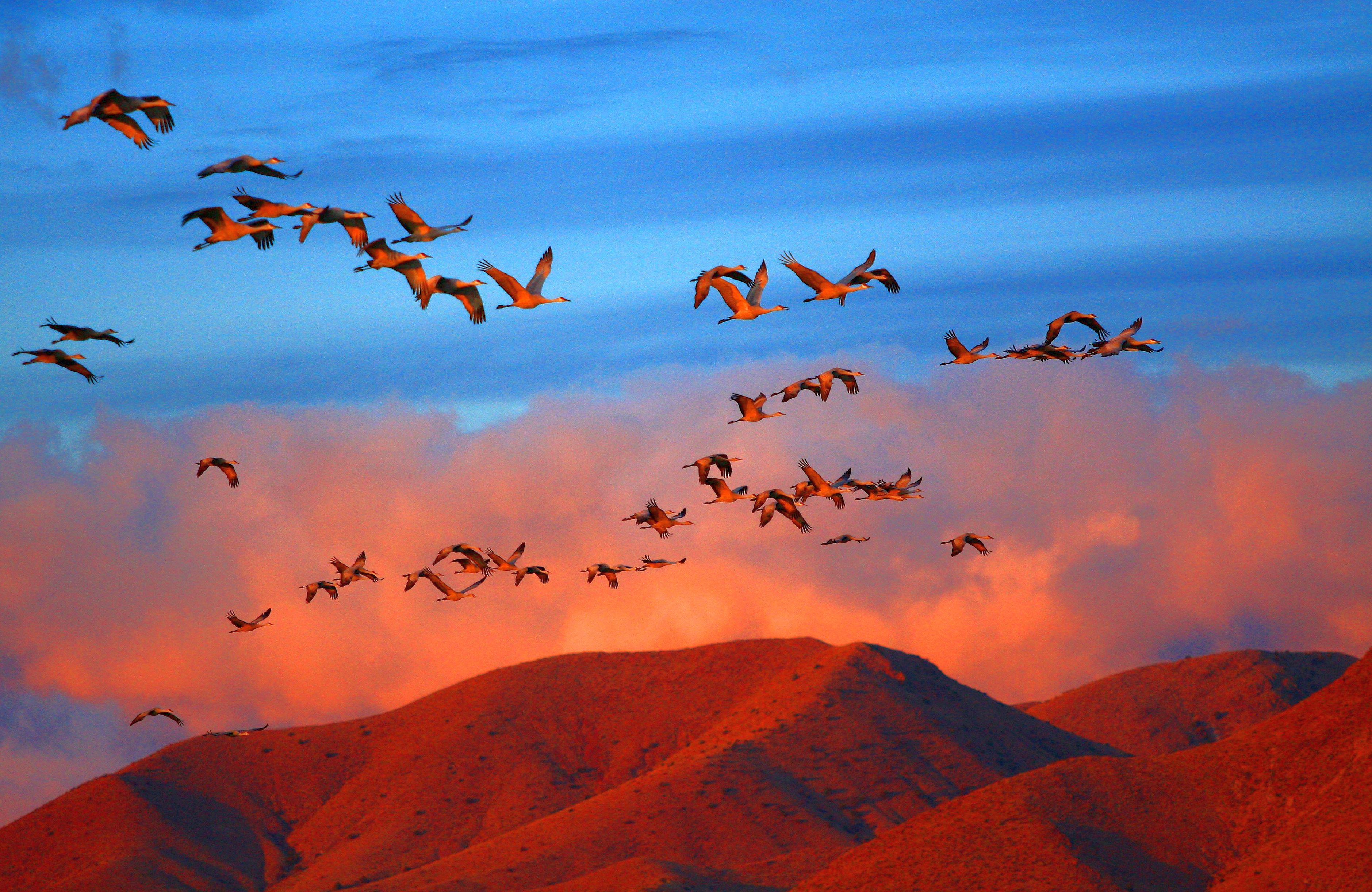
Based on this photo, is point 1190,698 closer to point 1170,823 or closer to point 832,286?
point 1170,823

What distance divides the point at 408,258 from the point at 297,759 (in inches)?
4384

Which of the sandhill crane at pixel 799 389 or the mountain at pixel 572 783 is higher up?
the sandhill crane at pixel 799 389

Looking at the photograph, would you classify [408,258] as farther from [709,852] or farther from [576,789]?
[576,789]

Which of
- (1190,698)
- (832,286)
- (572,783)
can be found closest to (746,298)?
(832,286)

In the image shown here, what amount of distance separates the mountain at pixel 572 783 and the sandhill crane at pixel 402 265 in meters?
56.8

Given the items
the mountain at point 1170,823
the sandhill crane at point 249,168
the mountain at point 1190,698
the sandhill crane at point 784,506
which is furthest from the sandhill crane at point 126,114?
the mountain at point 1190,698

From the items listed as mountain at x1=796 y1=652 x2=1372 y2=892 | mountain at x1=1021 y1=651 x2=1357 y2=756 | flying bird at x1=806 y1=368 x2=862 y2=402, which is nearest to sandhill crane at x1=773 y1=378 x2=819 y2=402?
flying bird at x1=806 y1=368 x2=862 y2=402

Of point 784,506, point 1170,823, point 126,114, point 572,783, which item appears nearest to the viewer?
point 126,114

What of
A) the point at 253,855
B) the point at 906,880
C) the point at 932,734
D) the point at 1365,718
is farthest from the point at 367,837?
the point at 1365,718

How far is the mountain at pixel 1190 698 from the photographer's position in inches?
5773

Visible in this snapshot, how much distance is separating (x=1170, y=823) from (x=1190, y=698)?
7378 cm

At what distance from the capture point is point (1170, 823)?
82.2m

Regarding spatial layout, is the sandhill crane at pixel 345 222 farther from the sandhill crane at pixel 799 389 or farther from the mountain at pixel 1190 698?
the mountain at pixel 1190 698

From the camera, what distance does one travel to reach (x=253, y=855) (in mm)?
124312
